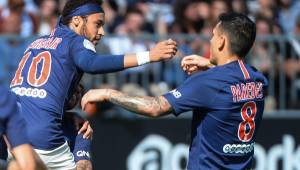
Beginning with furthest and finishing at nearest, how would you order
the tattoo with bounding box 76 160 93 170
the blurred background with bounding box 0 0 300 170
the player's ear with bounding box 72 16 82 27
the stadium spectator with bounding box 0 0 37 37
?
the stadium spectator with bounding box 0 0 37 37
the blurred background with bounding box 0 0 300 170
the tattoo with bounding box 76 160 93 170
the player's ear with bounding box 72 16 82 27

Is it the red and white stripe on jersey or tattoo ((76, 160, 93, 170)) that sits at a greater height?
the red and white stripe on jersey

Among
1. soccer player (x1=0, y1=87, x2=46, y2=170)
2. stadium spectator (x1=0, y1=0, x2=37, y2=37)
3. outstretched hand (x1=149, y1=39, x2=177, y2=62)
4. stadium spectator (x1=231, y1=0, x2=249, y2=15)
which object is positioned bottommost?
soccer player (x1=0, y1=87, x2=46, y2=170)

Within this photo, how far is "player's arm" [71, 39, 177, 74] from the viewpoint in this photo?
7629mm

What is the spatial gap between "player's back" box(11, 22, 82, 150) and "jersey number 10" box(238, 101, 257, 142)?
150cm

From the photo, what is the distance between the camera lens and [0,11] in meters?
13.3

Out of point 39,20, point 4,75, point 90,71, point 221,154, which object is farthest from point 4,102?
point 39,20

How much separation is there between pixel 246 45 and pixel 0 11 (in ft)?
21.4

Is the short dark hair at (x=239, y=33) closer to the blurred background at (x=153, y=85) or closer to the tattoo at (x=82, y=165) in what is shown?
the tattoo at (x=82, y=165)

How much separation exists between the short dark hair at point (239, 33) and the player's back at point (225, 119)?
4.4 inches

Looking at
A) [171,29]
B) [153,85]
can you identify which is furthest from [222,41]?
[171,29]

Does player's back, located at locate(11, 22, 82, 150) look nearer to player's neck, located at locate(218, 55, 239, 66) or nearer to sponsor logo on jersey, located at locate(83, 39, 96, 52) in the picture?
sponsor logo on jersey, located at locate(83, 39, 96, 52)

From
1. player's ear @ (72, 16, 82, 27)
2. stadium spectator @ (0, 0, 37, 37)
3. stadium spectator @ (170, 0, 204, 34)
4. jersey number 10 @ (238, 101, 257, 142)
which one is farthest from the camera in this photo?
stadium spectator @ (170, 0, 204, 34)

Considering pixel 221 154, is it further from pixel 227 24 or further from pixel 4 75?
pixel 4 75

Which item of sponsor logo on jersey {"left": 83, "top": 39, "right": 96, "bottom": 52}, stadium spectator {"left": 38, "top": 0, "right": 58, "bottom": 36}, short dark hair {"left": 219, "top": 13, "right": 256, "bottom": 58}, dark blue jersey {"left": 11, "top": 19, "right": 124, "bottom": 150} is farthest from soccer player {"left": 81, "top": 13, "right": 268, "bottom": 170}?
stadium spectator {"left": 38, "top": 0, "right": 58, "bottom": 36}
